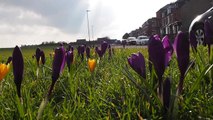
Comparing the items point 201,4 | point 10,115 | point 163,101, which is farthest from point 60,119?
point 201,4

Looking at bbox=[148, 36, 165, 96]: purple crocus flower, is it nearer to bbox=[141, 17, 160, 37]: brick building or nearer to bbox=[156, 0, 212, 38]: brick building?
bbox=[156, 0, 212, 38]: brick building

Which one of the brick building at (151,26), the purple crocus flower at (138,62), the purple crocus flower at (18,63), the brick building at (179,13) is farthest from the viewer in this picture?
the brick building at (151,26)

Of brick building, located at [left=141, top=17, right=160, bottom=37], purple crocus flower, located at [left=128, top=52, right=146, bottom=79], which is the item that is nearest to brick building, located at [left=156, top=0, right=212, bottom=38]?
brick building, located at [left=141, top=17, right=160, bottom=37]

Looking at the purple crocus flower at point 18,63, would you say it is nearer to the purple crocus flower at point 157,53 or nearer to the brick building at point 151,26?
the purple crocus flower at point 157,53

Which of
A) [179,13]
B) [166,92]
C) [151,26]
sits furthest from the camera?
[151,26]

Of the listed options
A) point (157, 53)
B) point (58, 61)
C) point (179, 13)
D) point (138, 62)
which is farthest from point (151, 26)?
point (157, 53)

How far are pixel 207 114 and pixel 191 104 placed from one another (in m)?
0.20

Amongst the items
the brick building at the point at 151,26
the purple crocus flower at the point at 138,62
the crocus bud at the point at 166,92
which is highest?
the brick building at the point at 151,26

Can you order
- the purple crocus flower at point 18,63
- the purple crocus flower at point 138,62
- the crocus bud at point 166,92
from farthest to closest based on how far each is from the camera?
the purple crocus flower at point 138,62 → the purple crocus flower at point 18,63 → the crocus bud at point 166,92

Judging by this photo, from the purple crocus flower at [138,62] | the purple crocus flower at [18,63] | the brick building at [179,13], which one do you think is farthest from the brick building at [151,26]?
the purple crocus flower at [18,63]

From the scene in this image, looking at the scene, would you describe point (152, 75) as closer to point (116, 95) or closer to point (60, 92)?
point (116, 95)

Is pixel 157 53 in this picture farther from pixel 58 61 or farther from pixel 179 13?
pixel 179 13

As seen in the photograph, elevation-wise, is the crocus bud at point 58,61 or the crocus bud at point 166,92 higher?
the crocus bud at point 58,61

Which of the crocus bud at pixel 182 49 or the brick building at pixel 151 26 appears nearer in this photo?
the crocus bud at pixel 182 49
